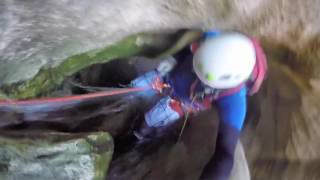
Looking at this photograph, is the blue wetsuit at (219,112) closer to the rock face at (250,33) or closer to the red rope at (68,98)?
the red rope at (68,98)

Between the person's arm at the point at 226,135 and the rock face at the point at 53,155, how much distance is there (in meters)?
0.31

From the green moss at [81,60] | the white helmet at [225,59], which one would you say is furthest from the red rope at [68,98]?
the white helmet at [225,59]

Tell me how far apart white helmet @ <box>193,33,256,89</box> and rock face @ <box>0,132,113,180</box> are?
0.85 ft

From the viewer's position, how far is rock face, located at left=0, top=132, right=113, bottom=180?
1.01 metres

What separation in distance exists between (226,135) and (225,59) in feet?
0.71

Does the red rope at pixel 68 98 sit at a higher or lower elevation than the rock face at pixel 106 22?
lower

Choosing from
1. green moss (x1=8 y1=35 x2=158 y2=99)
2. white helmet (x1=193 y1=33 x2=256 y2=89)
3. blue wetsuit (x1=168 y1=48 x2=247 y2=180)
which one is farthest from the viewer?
blue wetsuit (x1=168 y1=48 x2=247 y2=180)

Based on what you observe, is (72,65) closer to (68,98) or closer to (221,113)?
(68,98)

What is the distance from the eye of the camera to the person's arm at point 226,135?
1.24 metres

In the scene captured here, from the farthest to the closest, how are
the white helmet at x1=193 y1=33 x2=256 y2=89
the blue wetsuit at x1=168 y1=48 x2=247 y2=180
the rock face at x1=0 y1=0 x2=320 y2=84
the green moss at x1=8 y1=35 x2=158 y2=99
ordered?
the blue wetsuit at x1=168 y1=48 x2=247 y2=180
the white helmet at x1=193 y1=33 x2=256 y2=89
the green moss at x1=8 y1=35 x2=158 y2=99
the rock face at x1=0 y1=0 x2=320 y2=84

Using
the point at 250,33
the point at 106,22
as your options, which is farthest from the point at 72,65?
the point at 250,33

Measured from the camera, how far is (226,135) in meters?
1.25

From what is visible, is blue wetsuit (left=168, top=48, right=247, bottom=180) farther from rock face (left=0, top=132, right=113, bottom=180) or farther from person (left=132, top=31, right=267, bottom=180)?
rock face (left=0, top=132, right=113, bottom=180)

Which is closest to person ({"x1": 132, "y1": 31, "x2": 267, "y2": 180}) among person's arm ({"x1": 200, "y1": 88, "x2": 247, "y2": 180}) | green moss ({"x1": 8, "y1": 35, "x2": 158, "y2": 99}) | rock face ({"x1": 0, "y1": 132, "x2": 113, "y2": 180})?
person's arm ({"x1": 200, "y1": 88, "x2": 247, "y2": 180})
